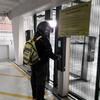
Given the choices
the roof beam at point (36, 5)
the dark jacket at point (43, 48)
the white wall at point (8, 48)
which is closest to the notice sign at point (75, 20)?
the roof beam at point (36, 5)

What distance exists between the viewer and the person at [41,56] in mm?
3215

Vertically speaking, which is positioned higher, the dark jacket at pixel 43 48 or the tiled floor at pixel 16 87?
the dark jacket at pixel 43 48

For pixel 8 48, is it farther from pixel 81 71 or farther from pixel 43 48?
pixel 43 48

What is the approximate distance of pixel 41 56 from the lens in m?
3.26

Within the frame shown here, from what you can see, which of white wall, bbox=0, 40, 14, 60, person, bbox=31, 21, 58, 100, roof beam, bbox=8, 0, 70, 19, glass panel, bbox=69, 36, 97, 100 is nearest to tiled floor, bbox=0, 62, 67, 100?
person, bbox=31, 21, 58, 100

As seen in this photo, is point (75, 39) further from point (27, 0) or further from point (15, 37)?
point (15, 37)

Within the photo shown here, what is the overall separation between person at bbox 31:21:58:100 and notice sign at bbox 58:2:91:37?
391mm

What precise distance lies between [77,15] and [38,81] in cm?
162

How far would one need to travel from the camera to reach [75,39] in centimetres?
444

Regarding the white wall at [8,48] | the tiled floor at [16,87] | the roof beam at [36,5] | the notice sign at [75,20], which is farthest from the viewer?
the white wall at [8,48]

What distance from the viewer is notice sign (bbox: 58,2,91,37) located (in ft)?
9.58

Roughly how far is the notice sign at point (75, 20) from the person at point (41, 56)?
1.28 feet

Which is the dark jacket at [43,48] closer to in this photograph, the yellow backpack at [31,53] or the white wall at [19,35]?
the yellow backpack at [31,53]

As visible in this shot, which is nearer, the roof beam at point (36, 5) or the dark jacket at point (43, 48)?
the dark jacket at point (43, 48)
